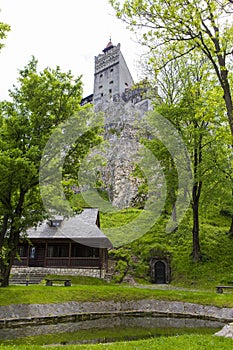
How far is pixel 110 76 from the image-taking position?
283 ft

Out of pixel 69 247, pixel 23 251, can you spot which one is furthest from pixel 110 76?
pixel 69 247

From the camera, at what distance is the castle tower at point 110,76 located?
83.3 meters

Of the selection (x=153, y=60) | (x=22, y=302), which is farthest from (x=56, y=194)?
(x=153, y=60)

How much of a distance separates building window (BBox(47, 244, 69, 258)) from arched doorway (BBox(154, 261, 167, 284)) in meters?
9.15

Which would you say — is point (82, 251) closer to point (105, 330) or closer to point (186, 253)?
point (186, 253)

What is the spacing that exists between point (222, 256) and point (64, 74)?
18428 mm

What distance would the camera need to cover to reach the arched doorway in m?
26.5

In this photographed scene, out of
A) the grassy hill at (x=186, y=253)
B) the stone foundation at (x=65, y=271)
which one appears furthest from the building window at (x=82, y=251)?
the stone foundation at (x=65, y=271)

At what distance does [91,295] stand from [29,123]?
10.2m

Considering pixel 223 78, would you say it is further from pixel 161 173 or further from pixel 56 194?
pixel 161 173

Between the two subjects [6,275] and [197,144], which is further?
[197,144]

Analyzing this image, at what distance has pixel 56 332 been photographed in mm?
12242

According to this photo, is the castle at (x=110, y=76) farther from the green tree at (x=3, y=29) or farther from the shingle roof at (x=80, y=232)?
the green tree at (x=3, y=29)

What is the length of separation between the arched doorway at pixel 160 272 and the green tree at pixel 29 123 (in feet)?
43.6
